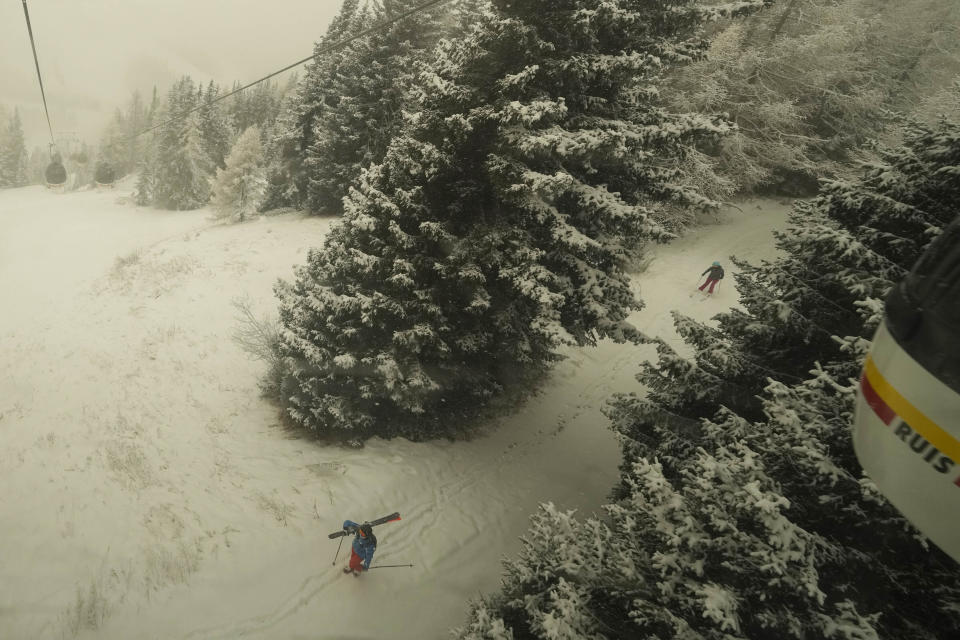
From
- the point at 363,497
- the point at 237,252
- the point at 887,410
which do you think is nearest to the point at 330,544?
the point at 363,497

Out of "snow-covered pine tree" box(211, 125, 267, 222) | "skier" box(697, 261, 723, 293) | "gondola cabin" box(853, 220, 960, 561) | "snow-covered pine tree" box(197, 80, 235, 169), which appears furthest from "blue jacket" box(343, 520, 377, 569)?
"snow-covered pine tree" box(197, 80, 235, 169)

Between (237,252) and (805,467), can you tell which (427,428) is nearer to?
(805,467)

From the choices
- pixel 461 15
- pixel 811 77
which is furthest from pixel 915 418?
pixel 461 15

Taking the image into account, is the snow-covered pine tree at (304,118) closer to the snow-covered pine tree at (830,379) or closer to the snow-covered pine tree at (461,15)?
the snow-covered pine tree at (461,15)

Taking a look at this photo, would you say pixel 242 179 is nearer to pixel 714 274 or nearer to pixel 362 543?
pixel 714 274

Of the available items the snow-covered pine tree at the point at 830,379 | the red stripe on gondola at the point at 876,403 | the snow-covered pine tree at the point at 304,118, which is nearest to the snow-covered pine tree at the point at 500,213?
the snow-covered pine tree at the point at 830,379
